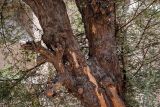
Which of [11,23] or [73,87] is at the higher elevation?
[11,23]

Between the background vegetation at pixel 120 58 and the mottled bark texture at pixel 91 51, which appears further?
the background vegetation at pixel 120 58

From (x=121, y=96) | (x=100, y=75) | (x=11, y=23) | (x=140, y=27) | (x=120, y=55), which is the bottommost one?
(x=121, y=96)

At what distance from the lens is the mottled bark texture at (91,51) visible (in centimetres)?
213

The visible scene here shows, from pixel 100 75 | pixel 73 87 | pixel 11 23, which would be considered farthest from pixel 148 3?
pixel 11 23

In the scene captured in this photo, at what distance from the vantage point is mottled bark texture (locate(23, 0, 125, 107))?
2.13 m

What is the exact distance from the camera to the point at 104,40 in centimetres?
234

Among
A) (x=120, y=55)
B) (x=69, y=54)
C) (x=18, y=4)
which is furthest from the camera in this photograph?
(x=18, y=4)

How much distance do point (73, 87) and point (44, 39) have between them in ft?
1.18

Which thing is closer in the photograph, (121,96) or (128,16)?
(121,96)

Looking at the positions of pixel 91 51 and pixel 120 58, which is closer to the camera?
pixel 91 51

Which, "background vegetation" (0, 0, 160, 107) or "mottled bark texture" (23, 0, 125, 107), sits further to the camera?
"background vegetation" (0, 0, 160, 107)

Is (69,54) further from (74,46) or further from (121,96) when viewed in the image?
(121,96)

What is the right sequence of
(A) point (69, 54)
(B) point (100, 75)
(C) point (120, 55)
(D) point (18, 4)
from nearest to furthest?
(A) point (69, 54) → (B) point (100, 75) → (C) point (120, 55) → (D) point (18, 4)

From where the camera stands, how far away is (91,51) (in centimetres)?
239
